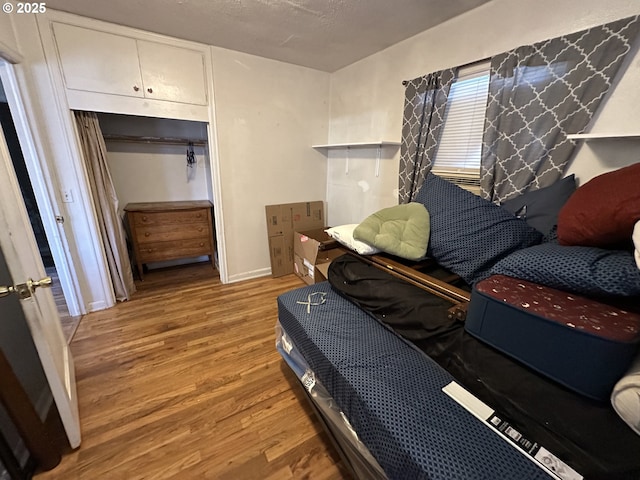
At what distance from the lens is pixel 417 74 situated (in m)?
2.09

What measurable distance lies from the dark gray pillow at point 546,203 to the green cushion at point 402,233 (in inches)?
21.4

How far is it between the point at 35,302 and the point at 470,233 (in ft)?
7.01

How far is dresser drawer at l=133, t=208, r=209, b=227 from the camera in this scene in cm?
279

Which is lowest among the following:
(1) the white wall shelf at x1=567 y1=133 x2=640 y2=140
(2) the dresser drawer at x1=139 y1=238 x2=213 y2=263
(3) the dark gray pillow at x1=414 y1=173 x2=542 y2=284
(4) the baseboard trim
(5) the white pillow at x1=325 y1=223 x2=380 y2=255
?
Answer: (4) the baseboard trim

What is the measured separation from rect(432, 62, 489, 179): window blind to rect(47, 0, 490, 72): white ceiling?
427 millimetres

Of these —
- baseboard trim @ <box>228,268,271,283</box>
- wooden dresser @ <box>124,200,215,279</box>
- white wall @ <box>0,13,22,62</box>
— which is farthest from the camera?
baseboard trim @ <box>228,268,271,283</box>

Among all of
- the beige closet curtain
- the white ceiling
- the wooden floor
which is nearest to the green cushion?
the wooden floor

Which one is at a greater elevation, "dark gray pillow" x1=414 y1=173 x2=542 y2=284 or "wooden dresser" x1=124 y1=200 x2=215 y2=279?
"dark gray pillow" x1=414 y1=173 x2=542 y2=284

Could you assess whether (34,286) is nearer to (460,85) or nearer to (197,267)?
(197,267)

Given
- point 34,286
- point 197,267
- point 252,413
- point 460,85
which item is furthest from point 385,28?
point 197,267

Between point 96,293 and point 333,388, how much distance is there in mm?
2525

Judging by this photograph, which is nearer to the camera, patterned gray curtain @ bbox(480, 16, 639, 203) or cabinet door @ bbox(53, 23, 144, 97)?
patterned gray curtain @ bbox(480, 16, 639, 203)

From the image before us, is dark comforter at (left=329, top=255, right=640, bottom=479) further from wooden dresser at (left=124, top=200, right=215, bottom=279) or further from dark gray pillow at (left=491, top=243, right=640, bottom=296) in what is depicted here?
wooden dresser at (left=124, top=200, right=215, bottom=279)

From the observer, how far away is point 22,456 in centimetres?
116
